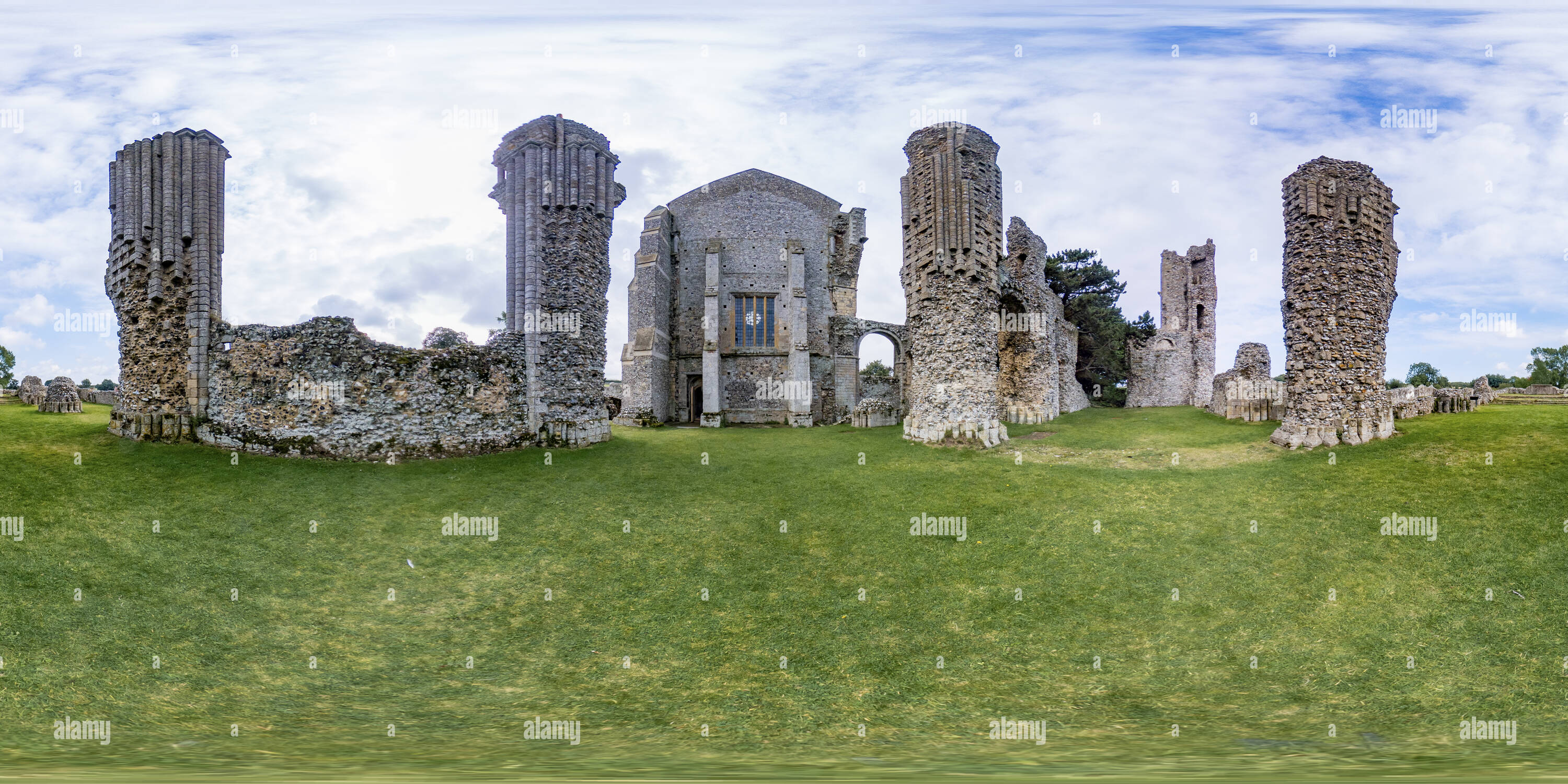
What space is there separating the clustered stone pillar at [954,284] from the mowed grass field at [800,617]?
14.4 feet

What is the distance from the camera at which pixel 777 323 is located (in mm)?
35219

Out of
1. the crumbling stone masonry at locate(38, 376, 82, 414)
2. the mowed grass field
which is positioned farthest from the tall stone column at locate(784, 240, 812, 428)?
the crumbling stone masonry at locate(38, 376, 82, 414)

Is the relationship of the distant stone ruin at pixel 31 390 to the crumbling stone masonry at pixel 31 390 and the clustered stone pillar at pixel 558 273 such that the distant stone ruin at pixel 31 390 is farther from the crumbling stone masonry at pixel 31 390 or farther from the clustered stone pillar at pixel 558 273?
the clustered stone pillar at pixel 558 273

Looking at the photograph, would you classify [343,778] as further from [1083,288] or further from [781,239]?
[1083,288]

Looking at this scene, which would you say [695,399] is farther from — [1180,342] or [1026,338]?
[1180,342]

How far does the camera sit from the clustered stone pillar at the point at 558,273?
66.4 ft

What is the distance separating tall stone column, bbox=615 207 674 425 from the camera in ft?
108

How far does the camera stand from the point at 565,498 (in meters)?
14.9

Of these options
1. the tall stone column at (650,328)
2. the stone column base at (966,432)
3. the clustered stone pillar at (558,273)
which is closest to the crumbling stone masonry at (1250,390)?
the stone column base at (966,432)

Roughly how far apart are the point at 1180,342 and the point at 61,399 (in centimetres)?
4947

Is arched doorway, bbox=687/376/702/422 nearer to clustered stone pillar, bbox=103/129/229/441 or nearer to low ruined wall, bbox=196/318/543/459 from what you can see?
low ruined wall, bbox=196/318/543/459

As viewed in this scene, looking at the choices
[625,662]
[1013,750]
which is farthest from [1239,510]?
[625,662]

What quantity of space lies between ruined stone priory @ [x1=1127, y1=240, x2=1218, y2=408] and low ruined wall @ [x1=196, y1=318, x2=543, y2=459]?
3776 centimetres

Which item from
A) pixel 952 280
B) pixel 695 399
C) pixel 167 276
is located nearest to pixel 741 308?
pixel 695 399
